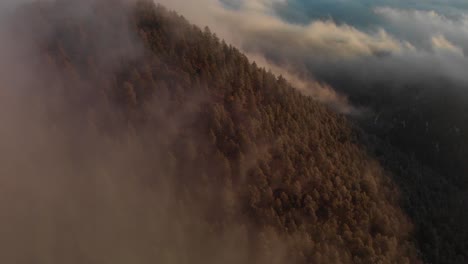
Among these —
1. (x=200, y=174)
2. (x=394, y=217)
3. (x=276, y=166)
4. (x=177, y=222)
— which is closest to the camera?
(x=177, y=222)

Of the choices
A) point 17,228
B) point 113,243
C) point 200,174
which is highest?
point 200,174

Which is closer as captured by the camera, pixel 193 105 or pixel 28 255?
pixel 28 255

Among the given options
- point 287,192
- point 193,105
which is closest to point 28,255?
point 193,105

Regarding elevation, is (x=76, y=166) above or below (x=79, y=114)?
below

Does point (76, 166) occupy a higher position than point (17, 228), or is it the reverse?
point (76, 166)

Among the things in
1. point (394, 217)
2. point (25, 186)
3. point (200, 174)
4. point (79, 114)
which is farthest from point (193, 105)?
point (394, 217)

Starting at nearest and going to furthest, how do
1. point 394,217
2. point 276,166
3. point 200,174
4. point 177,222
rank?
point 177,222, point 200,174, point 276,166, point 394,217

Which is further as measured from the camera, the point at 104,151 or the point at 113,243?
the point at 104,151

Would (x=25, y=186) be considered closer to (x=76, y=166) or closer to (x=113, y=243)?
(x=76, y=166)

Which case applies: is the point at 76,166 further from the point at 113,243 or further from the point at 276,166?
the point at 276,166
